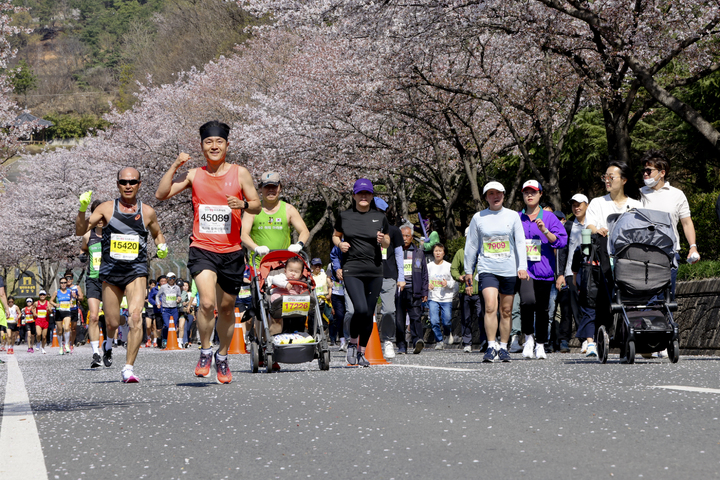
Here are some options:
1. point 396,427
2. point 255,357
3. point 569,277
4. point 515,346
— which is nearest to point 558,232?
point 569,277

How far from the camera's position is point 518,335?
14.2 meters

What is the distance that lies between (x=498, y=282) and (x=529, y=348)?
3.66 feet

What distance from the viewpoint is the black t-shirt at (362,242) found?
10742mm

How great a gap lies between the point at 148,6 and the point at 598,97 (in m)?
125

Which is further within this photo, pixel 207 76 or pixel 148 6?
pixel 148 6

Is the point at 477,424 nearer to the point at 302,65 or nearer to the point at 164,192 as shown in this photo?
the point at 164,192

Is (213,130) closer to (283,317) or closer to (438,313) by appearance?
(283,317)

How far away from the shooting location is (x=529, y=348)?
37.9 ft

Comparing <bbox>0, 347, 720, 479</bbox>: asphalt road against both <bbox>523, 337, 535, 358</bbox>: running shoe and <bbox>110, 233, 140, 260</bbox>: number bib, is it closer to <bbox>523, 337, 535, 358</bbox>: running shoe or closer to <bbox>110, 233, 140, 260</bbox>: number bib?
<bbox>110, 233, 140, 260</bbox>: number bib

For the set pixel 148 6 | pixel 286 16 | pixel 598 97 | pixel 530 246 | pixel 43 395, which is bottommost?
pixel 43 395

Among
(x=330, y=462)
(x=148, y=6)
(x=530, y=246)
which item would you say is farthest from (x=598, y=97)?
(x=148, y=6)

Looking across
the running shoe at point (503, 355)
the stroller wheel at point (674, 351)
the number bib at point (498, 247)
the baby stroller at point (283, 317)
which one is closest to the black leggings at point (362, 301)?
the baby stroller at point (283, 317)

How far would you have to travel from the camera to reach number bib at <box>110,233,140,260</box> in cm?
963

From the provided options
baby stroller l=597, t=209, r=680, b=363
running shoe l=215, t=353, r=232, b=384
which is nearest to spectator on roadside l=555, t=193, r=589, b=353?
baby stroller l=597, t=209, r=680, b=363
